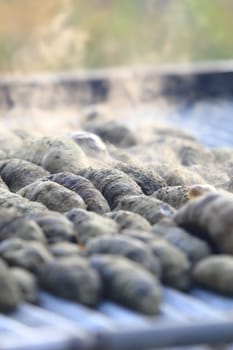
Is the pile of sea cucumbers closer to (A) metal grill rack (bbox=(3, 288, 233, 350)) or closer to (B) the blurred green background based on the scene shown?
(A) metal grill rack (bbox=(3, 288, 233, 350))

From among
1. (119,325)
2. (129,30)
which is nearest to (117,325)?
(119,325)

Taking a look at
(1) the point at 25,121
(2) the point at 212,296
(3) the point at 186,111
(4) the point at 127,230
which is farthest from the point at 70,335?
(3) the point at 186,111

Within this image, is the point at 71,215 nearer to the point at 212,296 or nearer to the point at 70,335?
the point at 212,296

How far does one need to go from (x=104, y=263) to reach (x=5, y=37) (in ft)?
40.8

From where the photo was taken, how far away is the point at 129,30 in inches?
680

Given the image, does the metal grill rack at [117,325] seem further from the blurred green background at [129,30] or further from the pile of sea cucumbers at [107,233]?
the blurred green background at [129,30]

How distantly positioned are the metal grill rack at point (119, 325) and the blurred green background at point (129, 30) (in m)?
11.9

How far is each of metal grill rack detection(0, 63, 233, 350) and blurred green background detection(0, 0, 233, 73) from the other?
11.9m

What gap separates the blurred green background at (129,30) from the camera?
51.2ft

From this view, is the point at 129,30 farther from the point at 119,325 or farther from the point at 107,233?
the point at 119,325

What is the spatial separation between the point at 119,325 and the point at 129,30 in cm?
1426

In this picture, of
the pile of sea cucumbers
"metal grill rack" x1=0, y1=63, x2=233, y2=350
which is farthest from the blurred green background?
"metal grill rack" x1=0, y1=63, x2=233, y2=350

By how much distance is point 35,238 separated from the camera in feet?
12.5

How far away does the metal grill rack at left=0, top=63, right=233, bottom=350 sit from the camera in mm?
2941
